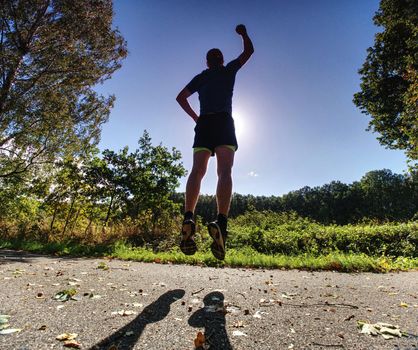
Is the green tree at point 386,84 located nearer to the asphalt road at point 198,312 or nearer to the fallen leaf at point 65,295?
the asphalt road at point 198,312

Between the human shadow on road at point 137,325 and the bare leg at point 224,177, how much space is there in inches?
43.2

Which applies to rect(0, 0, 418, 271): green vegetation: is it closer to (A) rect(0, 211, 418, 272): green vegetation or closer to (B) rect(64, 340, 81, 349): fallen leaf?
(A) rect(0, 211, 418, 272): green vegetation

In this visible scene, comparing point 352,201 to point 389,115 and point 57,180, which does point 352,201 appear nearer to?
point 389,115

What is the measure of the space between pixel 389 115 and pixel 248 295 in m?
18.5

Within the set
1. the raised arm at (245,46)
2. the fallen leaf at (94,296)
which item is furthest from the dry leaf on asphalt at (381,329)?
the raised arm at (245,46)

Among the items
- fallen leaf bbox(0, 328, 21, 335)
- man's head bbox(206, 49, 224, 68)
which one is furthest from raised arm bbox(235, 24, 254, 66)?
fallen leaf bbox(0, 328, 21, 335)

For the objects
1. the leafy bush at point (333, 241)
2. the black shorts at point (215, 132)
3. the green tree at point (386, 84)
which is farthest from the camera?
the green tree at point (386, 84)

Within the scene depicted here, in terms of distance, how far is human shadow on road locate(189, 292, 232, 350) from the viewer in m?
2.10

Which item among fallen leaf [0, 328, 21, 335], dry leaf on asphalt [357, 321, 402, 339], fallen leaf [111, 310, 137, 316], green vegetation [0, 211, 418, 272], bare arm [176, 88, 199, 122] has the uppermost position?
bare arm [176, 88, 199, 122]

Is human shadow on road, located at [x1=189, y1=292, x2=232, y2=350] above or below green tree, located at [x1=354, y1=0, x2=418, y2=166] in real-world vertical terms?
below

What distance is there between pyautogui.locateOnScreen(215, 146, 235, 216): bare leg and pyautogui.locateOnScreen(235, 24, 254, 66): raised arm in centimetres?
123

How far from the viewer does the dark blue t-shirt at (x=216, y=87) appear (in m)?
3.68

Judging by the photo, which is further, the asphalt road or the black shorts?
the black shorts

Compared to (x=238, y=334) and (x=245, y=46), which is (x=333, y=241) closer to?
(x=245, y=46)
